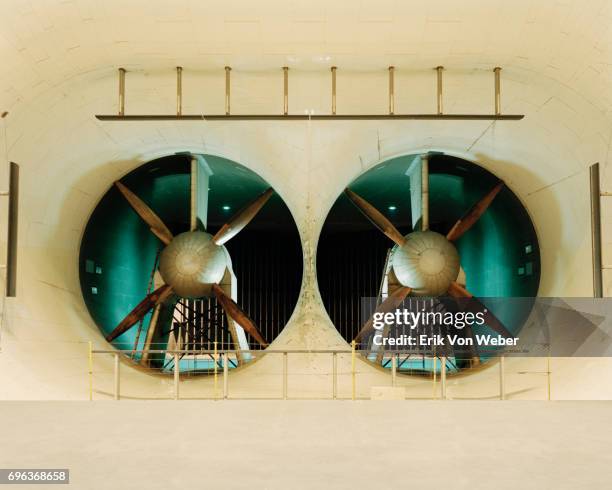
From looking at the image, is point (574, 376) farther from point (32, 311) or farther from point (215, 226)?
point (215, 226)

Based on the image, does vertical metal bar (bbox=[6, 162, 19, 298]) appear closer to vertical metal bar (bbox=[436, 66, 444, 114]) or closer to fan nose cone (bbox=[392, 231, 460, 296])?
vertical metal bar (bbox=[436, 66, 444, 114])

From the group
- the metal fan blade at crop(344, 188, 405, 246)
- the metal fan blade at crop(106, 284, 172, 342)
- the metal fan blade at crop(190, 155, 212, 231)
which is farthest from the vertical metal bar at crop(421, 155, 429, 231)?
the metal fan blade at crop(106, 284, 172, 342)

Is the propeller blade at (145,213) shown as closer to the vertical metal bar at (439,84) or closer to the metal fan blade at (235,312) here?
the metal fan blade at (235,312)

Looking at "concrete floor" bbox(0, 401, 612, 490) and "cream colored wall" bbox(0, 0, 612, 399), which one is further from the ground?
"cream colored wall" bbox(0, 0, 612, 399)

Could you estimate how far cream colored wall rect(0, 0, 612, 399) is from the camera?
22.6 feet

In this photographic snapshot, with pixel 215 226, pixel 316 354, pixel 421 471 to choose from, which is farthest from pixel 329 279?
pixel 421 471

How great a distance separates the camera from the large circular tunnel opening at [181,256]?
10.8m

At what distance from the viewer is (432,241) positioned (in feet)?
35.4

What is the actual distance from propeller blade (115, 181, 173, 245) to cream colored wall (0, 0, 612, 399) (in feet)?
0.89

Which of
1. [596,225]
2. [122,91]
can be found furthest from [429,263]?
[122,91]

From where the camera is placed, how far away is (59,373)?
834cm

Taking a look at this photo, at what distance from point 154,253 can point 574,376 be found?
28.7ft

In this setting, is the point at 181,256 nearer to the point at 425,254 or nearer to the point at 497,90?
the point at 425,254

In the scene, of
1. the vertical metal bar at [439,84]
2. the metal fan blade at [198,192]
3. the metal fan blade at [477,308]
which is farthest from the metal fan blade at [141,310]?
the vertical metal bar at [439,84]
